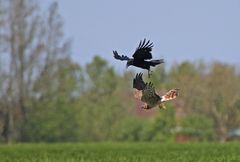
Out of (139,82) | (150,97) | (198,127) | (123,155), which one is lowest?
(123,155)

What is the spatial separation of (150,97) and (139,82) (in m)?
0.34

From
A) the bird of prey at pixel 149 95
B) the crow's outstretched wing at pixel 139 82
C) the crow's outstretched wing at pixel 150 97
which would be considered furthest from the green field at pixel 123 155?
the crow's outstretched wing at pixel 150 97

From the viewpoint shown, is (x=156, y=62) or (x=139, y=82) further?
(x=139, y=82)

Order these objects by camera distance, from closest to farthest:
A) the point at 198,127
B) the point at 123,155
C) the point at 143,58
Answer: the point at 143,58, the point at 123,155, the point at 198,127

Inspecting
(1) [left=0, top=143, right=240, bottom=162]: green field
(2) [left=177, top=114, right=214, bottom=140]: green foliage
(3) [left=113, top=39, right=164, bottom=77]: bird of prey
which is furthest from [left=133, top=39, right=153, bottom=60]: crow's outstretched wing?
(2) [left=177, top=114, right=214, bottom=140]: green foliage

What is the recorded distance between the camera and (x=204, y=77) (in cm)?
6956

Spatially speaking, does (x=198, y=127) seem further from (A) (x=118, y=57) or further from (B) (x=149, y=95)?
(B) (x=149, y=95)

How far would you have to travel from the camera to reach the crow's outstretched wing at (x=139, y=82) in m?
7.55

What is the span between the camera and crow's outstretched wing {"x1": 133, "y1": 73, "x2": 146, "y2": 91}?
7.55 meters

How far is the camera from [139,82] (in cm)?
764

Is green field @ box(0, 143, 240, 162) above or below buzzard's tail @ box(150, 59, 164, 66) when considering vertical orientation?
below

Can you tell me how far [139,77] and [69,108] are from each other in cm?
5024

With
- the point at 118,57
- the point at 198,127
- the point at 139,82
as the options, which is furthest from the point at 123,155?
the point at 198,127

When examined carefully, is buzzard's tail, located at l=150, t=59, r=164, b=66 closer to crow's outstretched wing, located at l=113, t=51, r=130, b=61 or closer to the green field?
crow's outstretched wing, located at l=113, t=51, r=130, b=61
